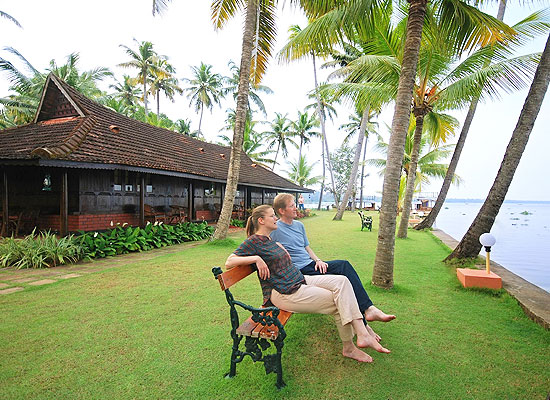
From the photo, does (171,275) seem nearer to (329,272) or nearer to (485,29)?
(329,272)

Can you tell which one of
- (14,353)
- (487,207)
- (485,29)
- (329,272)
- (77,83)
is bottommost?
(14,353)

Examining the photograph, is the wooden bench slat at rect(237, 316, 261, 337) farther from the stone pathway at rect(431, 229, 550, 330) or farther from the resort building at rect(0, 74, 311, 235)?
the resort building at rect(0, 74, 311, 235)

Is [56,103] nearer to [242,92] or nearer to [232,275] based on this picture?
[242,92]

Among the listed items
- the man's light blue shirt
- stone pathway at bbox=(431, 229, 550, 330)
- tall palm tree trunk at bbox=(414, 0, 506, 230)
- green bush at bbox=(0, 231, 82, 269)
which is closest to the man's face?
the man's light blue shirt

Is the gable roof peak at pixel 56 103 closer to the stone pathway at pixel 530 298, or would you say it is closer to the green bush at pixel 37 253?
the green bush at pixel 37 253

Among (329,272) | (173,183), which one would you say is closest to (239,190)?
(173,183)

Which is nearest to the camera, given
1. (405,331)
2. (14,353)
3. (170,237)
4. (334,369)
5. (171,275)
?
(334,369)

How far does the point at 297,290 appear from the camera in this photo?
3.03 meters

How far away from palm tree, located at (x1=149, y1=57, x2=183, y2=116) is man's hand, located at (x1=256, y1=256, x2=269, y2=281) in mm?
38059

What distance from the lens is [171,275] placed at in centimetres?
638

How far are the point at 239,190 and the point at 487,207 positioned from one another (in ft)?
51.9

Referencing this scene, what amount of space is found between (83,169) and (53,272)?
→ 4.89m

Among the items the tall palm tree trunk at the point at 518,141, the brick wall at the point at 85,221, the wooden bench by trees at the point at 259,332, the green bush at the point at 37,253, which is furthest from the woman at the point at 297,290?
the brick wall at the point at 85,221

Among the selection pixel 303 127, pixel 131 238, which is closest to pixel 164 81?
pixel 303 127
